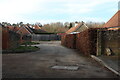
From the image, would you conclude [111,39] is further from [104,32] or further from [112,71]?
[112,71]

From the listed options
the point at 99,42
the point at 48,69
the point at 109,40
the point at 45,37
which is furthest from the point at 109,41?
the point at 45,37

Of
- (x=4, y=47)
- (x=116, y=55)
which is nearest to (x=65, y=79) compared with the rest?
(x=116, y=55)

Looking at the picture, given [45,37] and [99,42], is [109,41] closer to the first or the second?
[99,42]

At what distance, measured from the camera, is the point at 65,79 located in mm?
6199

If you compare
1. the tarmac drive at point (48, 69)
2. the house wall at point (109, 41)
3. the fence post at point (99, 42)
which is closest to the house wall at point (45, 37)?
the fence post at point (99, 42)

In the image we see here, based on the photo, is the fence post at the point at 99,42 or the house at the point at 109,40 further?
the fence post at the point at 99,42

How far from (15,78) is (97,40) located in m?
8.51

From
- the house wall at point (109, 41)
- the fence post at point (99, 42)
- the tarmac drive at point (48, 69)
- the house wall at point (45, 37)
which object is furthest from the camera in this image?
the house wall at point (45, 37)

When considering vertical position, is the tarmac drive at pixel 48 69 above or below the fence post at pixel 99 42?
below

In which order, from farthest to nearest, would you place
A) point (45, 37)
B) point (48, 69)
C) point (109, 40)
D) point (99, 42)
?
1. point (45, 37)
2. point (99, 42)
3. point (109, 40)
4. point (48, 69)

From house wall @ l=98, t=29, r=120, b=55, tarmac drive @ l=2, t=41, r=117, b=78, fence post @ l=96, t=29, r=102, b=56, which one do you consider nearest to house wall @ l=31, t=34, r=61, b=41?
fence post @ l=96, t=29, r=102, b=56

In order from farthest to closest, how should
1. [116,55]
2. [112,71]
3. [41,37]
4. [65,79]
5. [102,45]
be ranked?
[41,37]
[102,45]
[116,55]
[112,71]
[65,79]

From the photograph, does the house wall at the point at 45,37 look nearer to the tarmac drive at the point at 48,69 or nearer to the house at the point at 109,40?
the house at the point at 109,40

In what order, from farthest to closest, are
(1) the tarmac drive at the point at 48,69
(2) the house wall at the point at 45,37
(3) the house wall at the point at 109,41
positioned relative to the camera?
(2) the house wall at the point at 45,37 < (3) the house wall at the point at 109,41 < (1) the tarmac drive at the point at 48,69
